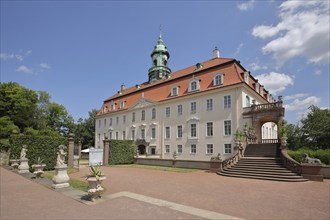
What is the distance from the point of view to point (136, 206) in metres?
7.45

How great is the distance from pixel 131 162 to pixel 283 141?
19389mm

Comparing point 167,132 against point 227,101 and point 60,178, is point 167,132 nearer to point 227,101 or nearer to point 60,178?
point 227,101

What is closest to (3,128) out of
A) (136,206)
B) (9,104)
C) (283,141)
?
(9,104)

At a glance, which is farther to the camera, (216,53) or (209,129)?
(216,53)

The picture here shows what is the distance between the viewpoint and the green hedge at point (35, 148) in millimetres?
20156

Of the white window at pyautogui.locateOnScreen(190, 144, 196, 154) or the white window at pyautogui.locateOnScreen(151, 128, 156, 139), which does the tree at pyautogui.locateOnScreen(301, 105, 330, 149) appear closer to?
the white window at pyautogui.locateOnScreen(190, 144, 196, 154)

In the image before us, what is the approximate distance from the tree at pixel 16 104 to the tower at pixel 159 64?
2396cm

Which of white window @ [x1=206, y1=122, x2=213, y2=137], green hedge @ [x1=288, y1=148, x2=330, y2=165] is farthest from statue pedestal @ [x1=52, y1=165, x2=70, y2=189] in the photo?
white window @ [x1=206, y1=122, x2=213, y2=137]

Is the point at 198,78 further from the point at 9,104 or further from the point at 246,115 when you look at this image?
the point at 9,104

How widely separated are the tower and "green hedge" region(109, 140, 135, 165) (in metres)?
15.9

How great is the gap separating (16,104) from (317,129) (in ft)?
153

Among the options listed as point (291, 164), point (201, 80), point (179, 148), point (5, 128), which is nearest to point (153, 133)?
point (179, 148)

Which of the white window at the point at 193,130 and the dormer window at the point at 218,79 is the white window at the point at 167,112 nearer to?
the white window at the point at 193,130

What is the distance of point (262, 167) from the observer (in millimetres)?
16484
